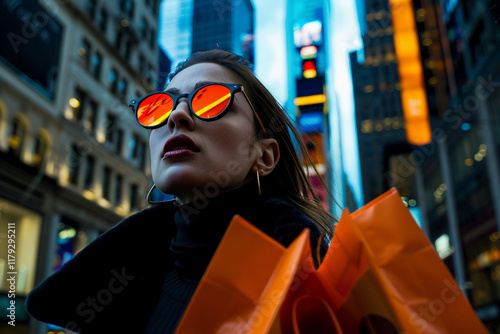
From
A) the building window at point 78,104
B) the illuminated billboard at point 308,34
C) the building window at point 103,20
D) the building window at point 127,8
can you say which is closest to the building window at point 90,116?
the building window at point 78,104

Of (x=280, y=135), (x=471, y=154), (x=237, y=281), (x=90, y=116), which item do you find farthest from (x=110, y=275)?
(x=471, y=154)

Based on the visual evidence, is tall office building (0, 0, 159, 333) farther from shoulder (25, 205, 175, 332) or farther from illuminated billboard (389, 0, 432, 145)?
illuminated billboard (389, 0, 432, 145)

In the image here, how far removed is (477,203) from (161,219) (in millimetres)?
27485

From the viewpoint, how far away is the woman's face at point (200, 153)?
129 cm

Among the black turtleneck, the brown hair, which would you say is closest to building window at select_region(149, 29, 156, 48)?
the brown hair

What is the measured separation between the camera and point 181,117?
132cm

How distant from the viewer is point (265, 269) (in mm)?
780

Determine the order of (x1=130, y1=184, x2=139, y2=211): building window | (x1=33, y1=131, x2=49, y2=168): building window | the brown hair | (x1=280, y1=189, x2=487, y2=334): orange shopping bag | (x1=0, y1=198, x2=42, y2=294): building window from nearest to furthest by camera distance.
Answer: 1. (x1=280, y1=189, x2=487, y2=334): orange shopping bag
2. the brown hair
3. (x1=0, y1=198, x2=42, y2=294): building window
4. (x1=33, y1=131, x2=49, y2=168): building window
5. (x1=130, y1=184, x2=139, y2=211): building window

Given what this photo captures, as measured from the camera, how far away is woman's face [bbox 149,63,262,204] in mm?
1290

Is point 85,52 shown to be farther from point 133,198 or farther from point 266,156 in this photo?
point 266,156

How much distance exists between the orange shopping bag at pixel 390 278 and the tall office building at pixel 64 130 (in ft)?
50.9

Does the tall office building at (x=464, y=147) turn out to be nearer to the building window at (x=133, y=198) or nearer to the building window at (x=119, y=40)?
the building window at (x=133, y=198)

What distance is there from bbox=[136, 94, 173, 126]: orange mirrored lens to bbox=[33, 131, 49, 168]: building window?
61.5ft

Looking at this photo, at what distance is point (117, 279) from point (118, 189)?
2438 centimetres
